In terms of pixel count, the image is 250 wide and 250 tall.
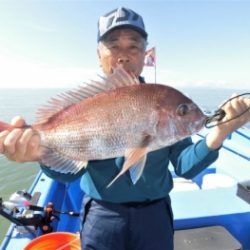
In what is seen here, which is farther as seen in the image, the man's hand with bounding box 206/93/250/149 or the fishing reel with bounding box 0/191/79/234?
the fishing reel with bounding box 0/191/79/234

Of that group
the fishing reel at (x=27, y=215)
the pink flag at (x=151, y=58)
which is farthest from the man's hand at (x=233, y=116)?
the pink flag at (x=151, y=58)

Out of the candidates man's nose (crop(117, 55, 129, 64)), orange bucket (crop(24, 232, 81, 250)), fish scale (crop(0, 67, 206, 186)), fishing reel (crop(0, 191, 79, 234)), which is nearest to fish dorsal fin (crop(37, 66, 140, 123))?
fish scale (crop(0, 67, 206, 186))

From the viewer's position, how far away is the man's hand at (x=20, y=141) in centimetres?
156

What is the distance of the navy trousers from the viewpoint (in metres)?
1.91

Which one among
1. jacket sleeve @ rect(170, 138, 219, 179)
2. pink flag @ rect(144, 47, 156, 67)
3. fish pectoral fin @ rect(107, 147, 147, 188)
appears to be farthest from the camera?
pink flag @ rect(144, 47, 156, 67)

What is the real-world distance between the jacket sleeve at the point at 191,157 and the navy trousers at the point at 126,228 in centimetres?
30

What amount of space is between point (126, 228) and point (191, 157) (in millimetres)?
622

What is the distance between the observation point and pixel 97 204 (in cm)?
199

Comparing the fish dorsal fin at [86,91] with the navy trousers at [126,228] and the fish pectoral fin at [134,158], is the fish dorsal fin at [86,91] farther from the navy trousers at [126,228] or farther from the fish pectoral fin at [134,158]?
the navy trousers at [126,228]

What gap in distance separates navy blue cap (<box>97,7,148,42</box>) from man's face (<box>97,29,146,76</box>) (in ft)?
0.11

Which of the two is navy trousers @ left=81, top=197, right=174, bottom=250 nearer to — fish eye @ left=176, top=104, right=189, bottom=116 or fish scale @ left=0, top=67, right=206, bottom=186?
fish scale @ left=0, top=67, right=206, bottom=186

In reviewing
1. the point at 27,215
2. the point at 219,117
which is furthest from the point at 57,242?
the point at 219,117

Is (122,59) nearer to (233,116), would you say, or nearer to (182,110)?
(182,110)

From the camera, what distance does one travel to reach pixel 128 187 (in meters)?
1.92
